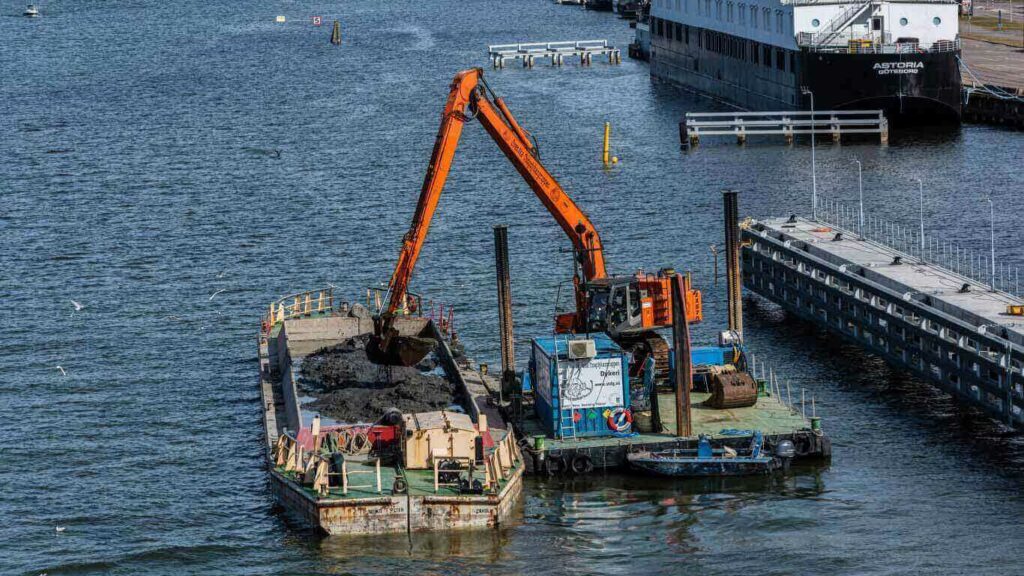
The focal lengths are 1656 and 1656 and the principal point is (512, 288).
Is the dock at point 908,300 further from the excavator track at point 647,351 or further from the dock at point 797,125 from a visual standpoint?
the dock at point 797,125

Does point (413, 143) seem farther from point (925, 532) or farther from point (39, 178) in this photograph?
point (925, 532)

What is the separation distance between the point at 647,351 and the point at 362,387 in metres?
10.1

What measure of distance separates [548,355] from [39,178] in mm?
72190

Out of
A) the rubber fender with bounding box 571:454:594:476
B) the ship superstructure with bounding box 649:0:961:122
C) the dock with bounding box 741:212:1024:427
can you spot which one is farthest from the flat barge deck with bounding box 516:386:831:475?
the ship superstructure with bounding box 649:0:961:122

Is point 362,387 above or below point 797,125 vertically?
below

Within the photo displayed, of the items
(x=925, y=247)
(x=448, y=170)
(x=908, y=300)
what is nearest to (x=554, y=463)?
(x=448, y=170)

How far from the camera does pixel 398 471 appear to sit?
159ft

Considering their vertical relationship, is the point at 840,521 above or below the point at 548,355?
below

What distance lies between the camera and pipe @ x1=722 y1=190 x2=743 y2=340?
198 ft

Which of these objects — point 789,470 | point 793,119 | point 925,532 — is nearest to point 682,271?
point 789,470

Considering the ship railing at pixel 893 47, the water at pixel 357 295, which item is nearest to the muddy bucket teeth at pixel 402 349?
the water at pixel 357 295

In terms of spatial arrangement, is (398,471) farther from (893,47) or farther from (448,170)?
(893,47)

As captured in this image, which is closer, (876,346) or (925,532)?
(925,532)

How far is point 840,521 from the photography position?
48938 mm
